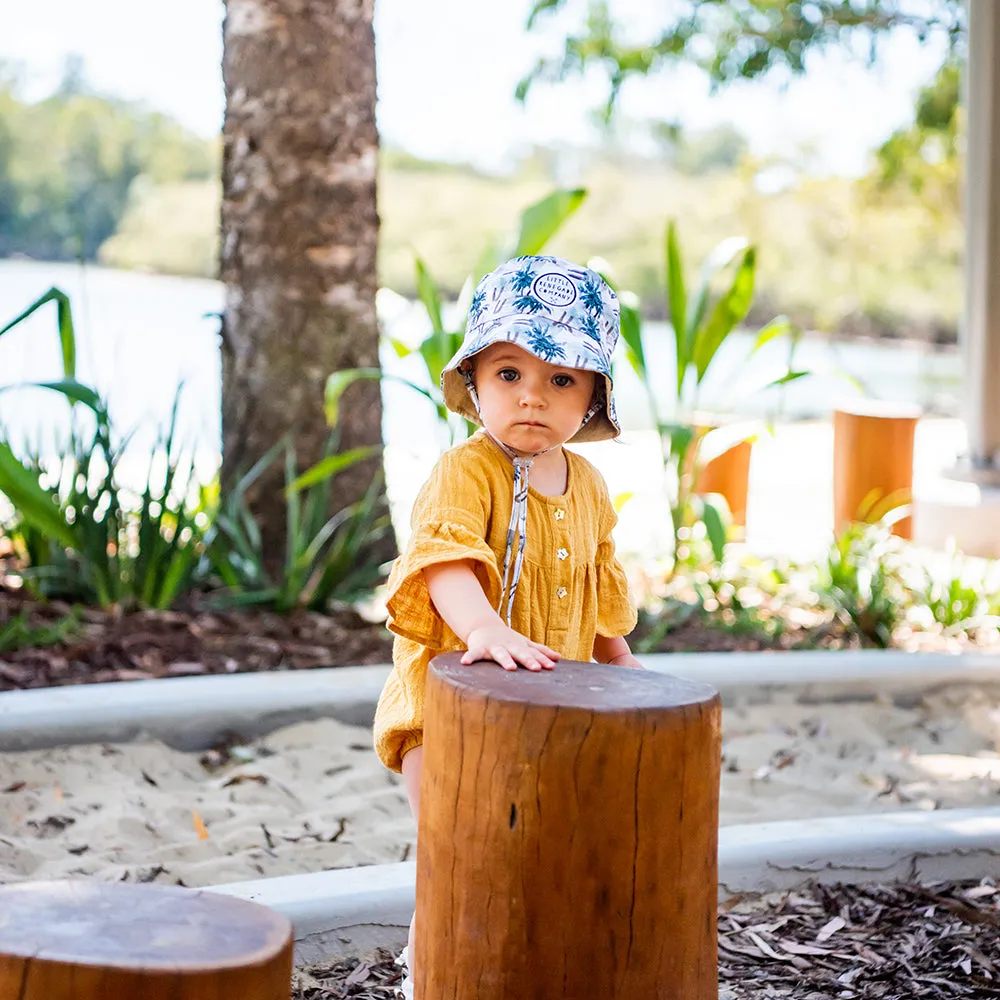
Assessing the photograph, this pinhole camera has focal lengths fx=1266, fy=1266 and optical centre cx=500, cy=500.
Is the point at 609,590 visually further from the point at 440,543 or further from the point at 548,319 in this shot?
the point at 548,319

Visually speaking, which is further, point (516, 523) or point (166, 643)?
point (166, 643)

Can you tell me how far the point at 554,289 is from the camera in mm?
1958

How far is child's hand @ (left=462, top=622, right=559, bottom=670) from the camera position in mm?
1775

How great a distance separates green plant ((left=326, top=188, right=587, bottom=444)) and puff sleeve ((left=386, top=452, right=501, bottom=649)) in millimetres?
2372

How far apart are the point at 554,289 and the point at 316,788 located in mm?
1643

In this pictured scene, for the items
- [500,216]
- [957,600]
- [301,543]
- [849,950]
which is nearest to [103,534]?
[301,543]

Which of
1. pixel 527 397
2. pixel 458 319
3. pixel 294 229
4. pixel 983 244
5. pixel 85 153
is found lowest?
pixel 527 397

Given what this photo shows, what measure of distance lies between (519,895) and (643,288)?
122 feet

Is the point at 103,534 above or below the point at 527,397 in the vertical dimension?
below

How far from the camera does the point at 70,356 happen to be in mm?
3658

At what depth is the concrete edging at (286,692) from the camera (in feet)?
10.4

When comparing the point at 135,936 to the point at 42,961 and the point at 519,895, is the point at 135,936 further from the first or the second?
the point at 519,895

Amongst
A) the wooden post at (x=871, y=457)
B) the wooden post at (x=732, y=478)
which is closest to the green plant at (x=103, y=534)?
the wooden post at (x=732, y=478)

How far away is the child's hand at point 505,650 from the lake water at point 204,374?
217cm
